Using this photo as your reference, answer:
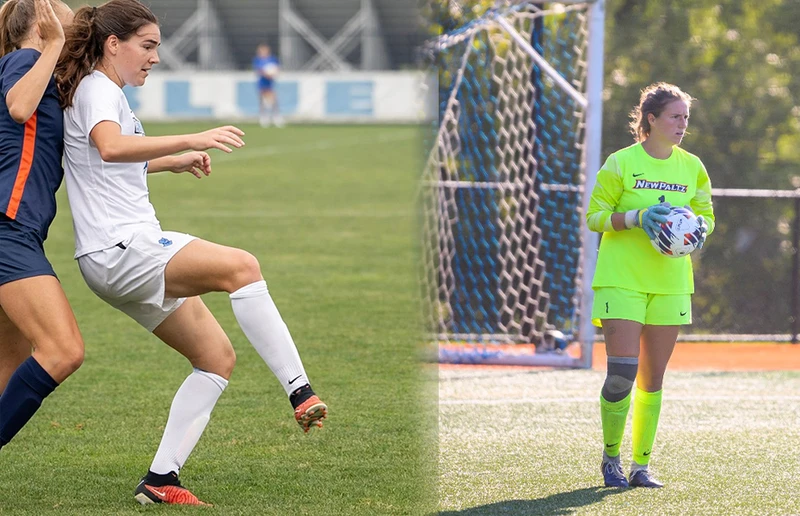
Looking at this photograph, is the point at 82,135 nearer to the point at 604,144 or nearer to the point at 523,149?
the point at 523,149

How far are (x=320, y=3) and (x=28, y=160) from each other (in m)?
38.3

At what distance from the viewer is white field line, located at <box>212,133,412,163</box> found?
21969mm

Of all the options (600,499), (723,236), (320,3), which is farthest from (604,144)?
(320,3)

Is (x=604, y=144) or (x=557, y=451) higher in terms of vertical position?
(x=604, y=144)

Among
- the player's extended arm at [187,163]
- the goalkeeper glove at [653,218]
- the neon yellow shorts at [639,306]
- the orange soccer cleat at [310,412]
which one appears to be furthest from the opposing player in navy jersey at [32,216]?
the goalkeeper glove at [653,218]

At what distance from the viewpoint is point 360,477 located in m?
4.40

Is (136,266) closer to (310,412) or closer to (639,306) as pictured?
(310,412)

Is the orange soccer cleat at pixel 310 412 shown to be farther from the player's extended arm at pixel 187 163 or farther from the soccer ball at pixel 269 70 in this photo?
the soccer ball at pixel 269 70

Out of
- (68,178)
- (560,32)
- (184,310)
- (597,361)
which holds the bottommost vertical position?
(597,361)

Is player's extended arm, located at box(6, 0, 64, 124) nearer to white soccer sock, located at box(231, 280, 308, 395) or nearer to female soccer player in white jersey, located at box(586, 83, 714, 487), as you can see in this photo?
white soccer sock, located at box(231, 280, 308, 395)

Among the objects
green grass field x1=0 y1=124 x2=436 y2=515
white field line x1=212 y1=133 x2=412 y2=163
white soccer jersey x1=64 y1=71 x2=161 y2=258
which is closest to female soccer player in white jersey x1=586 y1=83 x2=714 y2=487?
green grass field x1=0 y1=124 x2=436 y2=515

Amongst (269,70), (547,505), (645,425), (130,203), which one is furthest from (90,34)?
(269,70)

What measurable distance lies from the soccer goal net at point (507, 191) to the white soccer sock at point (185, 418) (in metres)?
3.80

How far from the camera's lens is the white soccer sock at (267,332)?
3.71 meters
